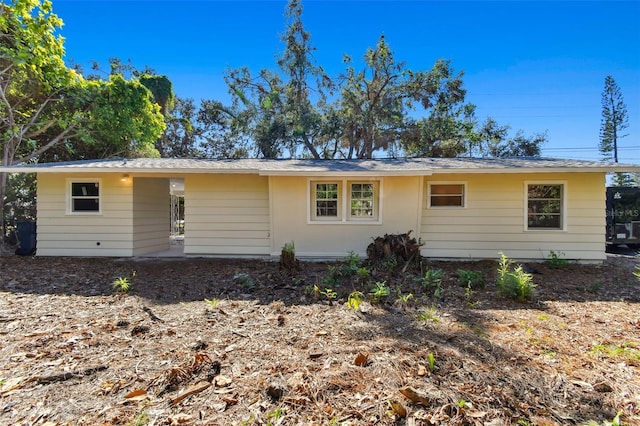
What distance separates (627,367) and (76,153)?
51.8 feet

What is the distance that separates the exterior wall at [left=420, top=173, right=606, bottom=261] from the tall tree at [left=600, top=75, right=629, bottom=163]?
2056 centimetres

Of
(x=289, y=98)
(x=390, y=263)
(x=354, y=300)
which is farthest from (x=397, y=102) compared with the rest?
(x=354, y=300)

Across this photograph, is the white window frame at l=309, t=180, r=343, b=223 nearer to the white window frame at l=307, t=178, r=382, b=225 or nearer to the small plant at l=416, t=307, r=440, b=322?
the white window frame at l=307, t=178, r=382, b=225

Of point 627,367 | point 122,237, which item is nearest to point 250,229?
point 122,237

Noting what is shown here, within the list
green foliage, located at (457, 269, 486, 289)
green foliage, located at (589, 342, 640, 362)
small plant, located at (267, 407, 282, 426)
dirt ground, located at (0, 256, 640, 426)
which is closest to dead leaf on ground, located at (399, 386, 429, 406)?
dirt ground, located at (0, 256, 640, 426)

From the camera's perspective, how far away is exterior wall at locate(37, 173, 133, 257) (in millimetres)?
8461

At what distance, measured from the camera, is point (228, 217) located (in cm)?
854

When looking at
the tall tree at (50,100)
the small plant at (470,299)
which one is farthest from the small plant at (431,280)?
the tall tree at (50,100)

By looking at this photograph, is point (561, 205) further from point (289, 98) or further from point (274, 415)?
point (289, 98)

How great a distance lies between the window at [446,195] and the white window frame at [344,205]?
4.48 ft

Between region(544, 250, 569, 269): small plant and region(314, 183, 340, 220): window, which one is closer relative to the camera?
region(544, 250, 569, 269): small plant

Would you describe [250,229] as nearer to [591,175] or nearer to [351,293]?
[351,293]

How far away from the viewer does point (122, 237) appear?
28.2 feet

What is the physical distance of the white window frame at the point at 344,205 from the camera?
8.12 meters
